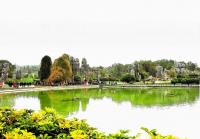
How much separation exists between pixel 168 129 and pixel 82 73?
59.9 meters

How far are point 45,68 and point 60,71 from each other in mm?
3285

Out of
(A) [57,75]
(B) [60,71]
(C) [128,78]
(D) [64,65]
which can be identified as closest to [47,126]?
(A) [57,75]

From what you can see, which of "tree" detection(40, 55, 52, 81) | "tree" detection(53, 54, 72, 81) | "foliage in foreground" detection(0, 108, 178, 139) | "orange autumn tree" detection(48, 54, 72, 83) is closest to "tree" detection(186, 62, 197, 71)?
"orange autumn tree" detection(48, 54, 72, 83)

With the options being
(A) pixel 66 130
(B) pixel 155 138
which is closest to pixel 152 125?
(A) pixel 66 130

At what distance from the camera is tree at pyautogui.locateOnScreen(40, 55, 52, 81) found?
60.8 m

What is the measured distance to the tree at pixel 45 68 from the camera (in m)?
60.8

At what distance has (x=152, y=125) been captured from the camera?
17953 millimetres

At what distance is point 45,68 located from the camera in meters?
61.1

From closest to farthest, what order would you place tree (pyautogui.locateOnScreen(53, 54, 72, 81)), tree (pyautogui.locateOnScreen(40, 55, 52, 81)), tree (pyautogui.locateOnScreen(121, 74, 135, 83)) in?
tree (pyautogui.locateOnScreen(53, 54, 72, 81)) → tree (pyautogui.locateOnScreen(40, 55, 52, 81)) → tree (pyautogui.locateOnScreen(121, 74, 135, 83))

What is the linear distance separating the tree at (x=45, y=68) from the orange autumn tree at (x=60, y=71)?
1.36m

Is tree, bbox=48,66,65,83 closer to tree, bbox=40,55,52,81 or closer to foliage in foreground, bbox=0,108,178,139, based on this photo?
tree, bbox=40,55,52,81

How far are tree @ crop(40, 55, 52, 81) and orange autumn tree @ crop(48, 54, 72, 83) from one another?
4.47 ft

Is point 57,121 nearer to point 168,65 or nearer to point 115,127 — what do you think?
point 115,127

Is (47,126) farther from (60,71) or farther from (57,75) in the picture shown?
(60,71)
